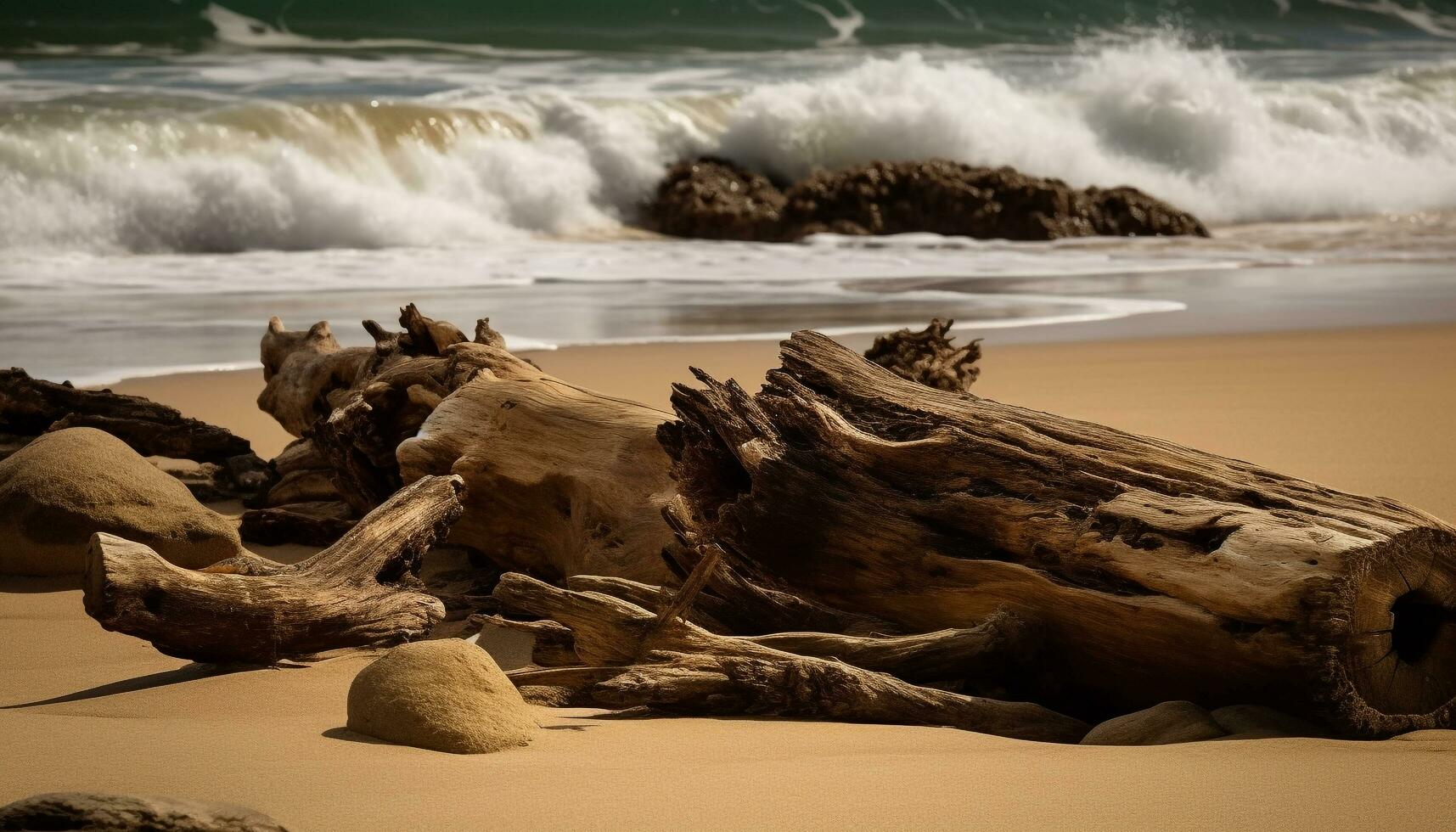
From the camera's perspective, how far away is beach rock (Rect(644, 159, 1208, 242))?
16.4 metres

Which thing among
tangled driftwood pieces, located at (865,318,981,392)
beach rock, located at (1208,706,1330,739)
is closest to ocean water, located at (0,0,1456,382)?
tangled driftwood pieces, located at (865,318,981,392)

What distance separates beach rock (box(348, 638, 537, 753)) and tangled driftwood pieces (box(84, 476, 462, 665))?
0.56m

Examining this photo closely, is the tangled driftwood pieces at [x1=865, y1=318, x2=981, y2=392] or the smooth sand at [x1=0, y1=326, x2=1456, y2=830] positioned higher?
the tangled driftwood pieces at [x1=865, y1=318, x2=981, y2=392]

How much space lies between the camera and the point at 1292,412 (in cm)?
570

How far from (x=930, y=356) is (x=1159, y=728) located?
2.63 m

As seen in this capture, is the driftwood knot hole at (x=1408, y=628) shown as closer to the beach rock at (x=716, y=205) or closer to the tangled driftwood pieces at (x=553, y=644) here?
the tangled driftwood pieces at (x=553, y=644)

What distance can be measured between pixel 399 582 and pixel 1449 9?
50.3m

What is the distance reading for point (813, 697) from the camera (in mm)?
2543

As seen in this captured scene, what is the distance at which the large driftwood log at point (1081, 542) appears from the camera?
2.34 meters

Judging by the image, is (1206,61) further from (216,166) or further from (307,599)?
(307,599)

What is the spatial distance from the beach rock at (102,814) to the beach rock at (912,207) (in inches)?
594

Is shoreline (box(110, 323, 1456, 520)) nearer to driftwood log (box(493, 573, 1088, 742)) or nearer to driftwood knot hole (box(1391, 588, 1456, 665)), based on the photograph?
driftwood log (box(493, 573, 1088, 742))

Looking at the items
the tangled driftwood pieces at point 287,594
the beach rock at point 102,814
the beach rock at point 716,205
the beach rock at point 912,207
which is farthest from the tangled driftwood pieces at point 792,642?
the beach rock at point 716,205

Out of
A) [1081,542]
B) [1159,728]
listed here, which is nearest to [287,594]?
[1081,542]
